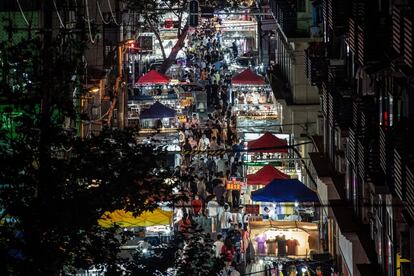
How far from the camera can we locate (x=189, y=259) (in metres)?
15.5

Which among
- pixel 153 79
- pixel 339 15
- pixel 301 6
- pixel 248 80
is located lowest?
pixel 248 80

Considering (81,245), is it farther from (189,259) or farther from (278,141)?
(278,141)

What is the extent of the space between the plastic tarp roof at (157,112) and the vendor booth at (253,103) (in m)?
2.42

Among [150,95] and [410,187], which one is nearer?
[410,187]

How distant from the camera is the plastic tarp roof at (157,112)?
37969 mm

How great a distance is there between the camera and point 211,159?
33.9 meters

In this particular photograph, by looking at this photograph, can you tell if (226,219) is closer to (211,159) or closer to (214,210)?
(214,210)

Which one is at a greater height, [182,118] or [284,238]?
[182,118]

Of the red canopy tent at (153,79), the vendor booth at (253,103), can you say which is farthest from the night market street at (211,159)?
the red canopy tent at (153,79)

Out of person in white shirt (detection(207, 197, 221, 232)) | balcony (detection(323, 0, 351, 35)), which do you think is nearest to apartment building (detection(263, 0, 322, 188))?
person in white shirt (detection(207, 197, 221, 232))

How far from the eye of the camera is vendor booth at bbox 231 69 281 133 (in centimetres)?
3722

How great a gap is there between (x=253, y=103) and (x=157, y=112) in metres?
4.85

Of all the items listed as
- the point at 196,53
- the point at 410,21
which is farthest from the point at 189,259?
the point at 196,53

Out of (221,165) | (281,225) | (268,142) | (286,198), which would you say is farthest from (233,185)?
(281,225)
